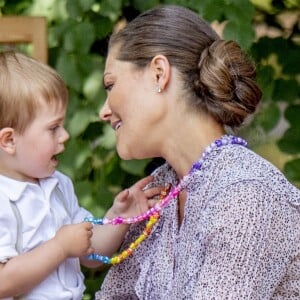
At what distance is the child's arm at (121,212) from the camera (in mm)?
2398

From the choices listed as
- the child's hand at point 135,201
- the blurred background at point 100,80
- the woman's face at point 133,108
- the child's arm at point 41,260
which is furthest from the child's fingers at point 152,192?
the blurred background at point 100,80

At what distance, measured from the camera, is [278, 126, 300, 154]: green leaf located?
11.2 feet

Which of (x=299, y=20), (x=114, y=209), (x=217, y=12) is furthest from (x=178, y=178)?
(x=299, y=20)

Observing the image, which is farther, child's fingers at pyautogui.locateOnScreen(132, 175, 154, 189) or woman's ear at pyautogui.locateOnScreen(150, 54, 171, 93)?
child's fingers at pyautogui.locateOnScreen(132, 175, 154, 189)

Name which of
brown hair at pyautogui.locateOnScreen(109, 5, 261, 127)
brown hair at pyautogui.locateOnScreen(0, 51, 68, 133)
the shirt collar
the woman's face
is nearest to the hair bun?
brown hair at pyautogui.locateOnScreen(109, 5, 261, 127)

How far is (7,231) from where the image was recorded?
2143 millimetres

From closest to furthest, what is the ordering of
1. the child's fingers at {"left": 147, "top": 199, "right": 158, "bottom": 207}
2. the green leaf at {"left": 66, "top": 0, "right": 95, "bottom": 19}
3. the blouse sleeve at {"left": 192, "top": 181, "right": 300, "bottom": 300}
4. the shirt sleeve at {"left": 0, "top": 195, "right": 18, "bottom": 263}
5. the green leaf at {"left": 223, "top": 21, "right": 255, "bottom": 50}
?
the blouse sleeve at {"left": 192, "top": 181, "right": 300, "bottom": 300} → the shirt sleeve at {"left": 0, "top": 195, "right": 18, "bottom": 263} → the child's fingers at {"left": 147, "top": 199, "right": 158, "bottom": 207} → the green leaf at {"left": 223, "top": 21, "right": 255, "bottom": 50} → the green leaf at {"left": 66, "top": 0, "right": 95, "bottom": 19}

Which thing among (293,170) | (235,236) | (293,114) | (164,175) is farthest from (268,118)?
(235,236)

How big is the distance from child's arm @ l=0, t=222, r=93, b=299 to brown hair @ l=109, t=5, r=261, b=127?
386 millimetres

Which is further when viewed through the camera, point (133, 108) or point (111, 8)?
point (111, 8)

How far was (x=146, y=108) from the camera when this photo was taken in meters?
2.21

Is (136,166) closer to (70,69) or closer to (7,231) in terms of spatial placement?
(70,69)

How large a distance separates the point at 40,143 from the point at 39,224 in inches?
7.1

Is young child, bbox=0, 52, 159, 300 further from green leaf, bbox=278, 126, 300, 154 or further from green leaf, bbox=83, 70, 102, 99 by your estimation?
green leaf, bbox=278, 126, 300, 154
